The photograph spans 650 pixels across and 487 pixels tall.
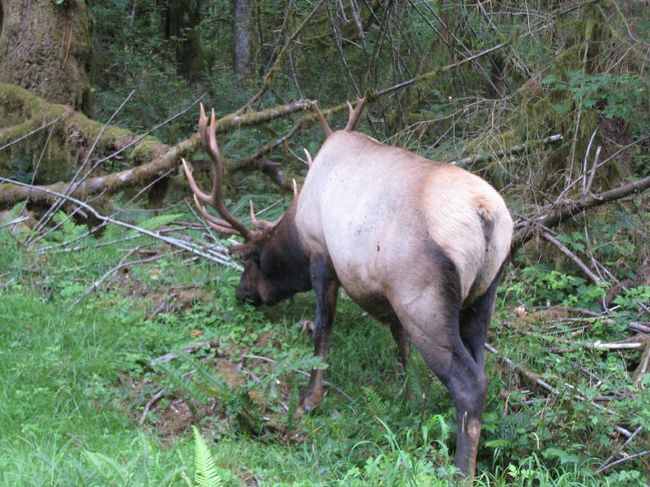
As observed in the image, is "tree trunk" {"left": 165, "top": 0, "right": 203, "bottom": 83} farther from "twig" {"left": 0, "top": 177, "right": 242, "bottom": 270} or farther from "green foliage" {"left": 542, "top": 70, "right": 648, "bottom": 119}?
"green foliage" {"left": 542, "top": 70, "right": 648, "bottom": 119}

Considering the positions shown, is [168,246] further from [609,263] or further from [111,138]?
[609,263]

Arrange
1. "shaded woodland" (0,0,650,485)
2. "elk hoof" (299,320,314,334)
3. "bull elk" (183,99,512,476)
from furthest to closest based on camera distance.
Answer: "elk hoof" (299,320,314,334) < "shaded woodland" (0,0,650,485) < "bull elk" (183,99,512,476)

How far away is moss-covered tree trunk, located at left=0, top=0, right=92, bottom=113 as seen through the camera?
9.22 metres

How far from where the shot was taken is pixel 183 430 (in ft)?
17.0

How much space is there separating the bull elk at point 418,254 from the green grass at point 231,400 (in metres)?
0.34

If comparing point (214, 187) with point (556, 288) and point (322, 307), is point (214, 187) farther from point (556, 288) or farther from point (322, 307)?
point (556, 288)

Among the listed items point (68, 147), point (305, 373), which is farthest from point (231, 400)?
point (68, 147)

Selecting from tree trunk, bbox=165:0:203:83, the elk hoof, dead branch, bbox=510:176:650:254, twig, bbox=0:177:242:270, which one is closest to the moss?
twig, bbox=0:177:242:270

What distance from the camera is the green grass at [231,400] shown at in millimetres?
4219

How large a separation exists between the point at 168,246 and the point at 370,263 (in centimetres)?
356

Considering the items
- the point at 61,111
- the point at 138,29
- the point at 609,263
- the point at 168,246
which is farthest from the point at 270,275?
the point at 138,29

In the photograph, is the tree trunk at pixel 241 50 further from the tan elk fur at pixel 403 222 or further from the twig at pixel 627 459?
the twig at pixel 627 459

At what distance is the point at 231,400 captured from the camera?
16.5ft

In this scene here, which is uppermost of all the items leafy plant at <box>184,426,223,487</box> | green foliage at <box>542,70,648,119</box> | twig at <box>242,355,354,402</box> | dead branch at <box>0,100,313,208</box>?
green foliage at <box>542,70,648,119</box>
